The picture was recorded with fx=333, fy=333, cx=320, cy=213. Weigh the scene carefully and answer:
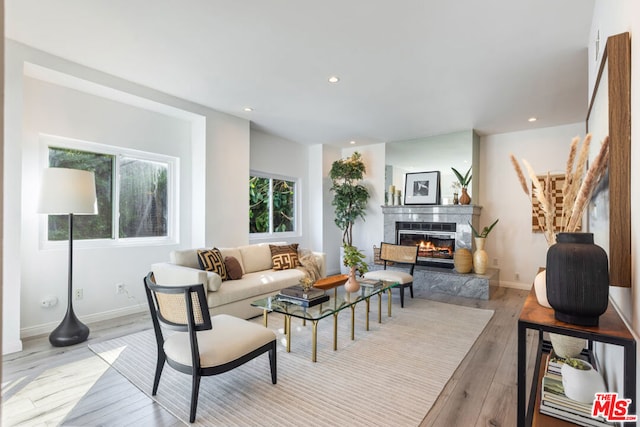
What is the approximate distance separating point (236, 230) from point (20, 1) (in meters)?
3.23

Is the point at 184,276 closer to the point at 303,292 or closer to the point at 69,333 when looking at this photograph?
the point at 69,333

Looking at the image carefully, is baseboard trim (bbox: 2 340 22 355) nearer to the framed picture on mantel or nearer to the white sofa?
the white sofa

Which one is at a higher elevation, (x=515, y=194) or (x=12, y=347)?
(x=515, y=194)

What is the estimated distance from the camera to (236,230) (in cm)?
494

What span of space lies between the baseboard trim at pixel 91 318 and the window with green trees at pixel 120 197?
2.84 ft

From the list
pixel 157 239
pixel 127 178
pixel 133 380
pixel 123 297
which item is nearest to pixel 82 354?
pixel 133 380

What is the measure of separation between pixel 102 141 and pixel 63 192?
3.26 ft

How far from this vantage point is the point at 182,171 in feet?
15.2

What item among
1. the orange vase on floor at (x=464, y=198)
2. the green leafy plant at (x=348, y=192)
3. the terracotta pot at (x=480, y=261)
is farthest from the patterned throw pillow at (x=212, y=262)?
the orange vase on floor at (x=464, y=198)

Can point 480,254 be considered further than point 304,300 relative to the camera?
Yes

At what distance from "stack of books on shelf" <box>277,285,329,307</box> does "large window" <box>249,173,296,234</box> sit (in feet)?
9.16

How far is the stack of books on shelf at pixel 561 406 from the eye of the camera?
1.40 metres

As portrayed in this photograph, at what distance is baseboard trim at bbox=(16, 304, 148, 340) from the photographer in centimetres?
329

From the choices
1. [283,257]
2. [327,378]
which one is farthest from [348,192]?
[327,378]
